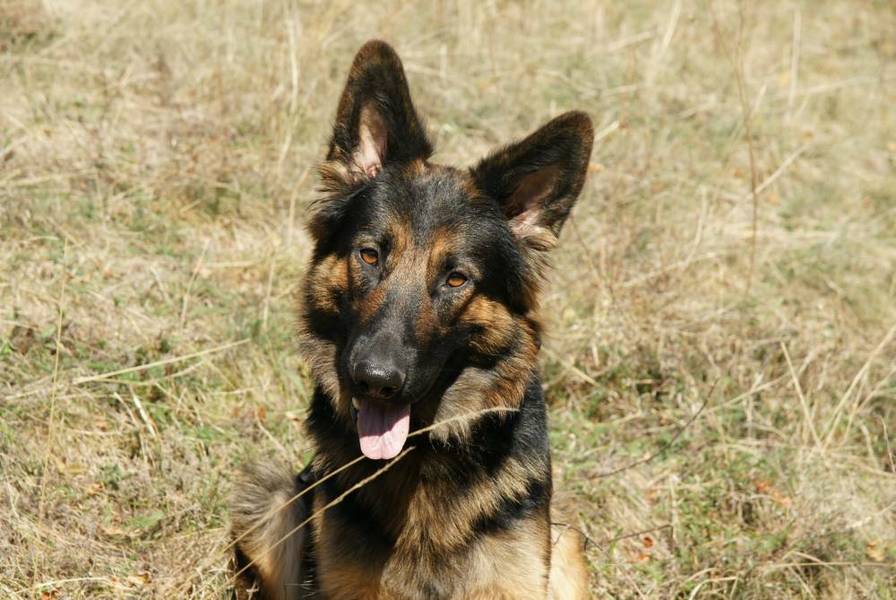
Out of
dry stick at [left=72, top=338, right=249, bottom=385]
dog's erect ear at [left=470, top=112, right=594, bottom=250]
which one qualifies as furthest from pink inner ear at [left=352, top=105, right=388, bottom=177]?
dry stick at [left=72, top=338, right=249, bottom=385]

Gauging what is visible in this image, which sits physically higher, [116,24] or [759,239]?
[116,24]

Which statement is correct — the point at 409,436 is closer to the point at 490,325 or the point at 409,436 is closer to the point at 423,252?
the point at 490,325

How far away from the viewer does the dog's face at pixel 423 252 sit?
3.78 metres

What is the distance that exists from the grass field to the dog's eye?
64.2 inches

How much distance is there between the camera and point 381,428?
377 centimetres

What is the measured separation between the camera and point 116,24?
7.73 m

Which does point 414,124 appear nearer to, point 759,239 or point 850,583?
point 850,583

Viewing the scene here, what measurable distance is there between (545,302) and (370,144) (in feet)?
8.20

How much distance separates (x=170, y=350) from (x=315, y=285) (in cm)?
176

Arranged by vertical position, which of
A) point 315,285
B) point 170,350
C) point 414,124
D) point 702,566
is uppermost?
point 414,124

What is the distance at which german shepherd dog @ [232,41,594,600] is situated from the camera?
3.84 metres

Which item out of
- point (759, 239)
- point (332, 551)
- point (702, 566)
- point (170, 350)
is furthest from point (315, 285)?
point (759, 239)

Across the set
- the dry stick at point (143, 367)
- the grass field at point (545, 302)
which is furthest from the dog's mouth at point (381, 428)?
the dry stick at point (143, 367)

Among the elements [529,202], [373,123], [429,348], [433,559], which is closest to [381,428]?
[429,348]
